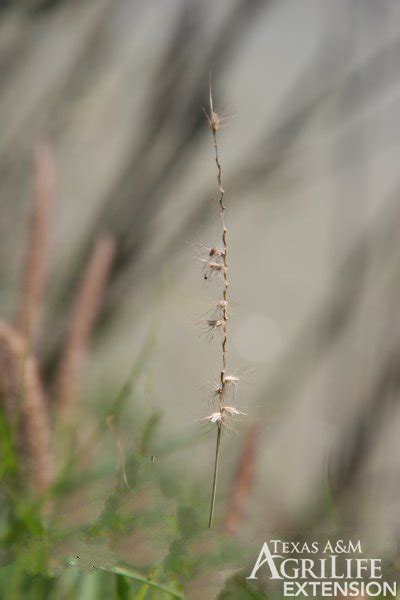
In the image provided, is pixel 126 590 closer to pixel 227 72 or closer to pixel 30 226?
pixel 30 226

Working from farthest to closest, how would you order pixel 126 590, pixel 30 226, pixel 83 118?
pixel 83 118 → pixel 30 226 → pixel 126 590

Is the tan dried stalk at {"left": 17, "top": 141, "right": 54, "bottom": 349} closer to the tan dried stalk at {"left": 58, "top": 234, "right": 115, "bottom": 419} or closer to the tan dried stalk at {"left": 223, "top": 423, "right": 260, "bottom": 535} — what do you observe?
the tan dried stalk at {"left": 58, "top": 234, "right": 115, "bottom": 419}

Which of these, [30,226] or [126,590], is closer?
[126,590]

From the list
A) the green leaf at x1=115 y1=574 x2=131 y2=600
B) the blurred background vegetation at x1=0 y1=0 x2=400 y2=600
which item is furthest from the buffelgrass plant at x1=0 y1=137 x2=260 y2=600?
the blurred background vegetation at x1=0 y1=0 x2=400 y2=600

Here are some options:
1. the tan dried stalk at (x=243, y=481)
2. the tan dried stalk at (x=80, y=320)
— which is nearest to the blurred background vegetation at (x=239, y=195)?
the tan dried stalk at (x=80, y=320)

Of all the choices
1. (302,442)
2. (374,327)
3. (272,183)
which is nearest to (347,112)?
(272,183)

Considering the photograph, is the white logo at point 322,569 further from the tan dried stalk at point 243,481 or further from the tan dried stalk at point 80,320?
the tan dried stalk at point 80,320
